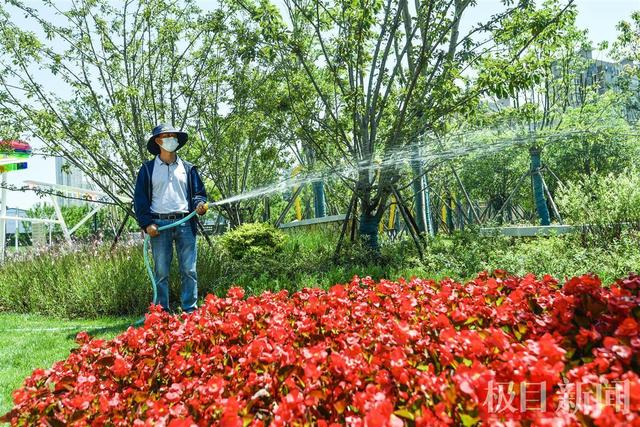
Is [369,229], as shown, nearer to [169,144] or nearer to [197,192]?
[197,192]

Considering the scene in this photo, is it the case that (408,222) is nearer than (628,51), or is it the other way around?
(408,222)

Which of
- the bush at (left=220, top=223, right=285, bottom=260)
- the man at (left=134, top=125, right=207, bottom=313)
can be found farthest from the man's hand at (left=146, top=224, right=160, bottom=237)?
the bush at (left=220, top=223, right=285, bottom=260)

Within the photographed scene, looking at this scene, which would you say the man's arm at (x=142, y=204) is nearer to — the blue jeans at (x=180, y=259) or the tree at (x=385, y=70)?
the blue jeans at (x=180, y=259)

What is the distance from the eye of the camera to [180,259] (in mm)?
4969

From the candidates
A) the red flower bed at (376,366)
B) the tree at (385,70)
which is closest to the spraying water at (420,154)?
the tree at (385,70)

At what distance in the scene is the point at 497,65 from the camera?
6129 mm

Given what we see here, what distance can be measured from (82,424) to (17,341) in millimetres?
3808

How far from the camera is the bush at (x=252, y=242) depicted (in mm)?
7984

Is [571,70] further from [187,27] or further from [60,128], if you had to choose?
[60,128]

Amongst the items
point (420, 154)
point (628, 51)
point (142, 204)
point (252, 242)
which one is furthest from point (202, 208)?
point (628, 51)

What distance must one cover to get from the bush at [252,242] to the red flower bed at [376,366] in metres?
4.79

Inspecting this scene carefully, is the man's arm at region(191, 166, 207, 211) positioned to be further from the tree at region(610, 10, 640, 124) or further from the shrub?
the tree at region(610, 10, 640, 124)

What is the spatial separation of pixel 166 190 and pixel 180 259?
67cm

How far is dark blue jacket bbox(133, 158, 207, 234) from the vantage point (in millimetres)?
4828
